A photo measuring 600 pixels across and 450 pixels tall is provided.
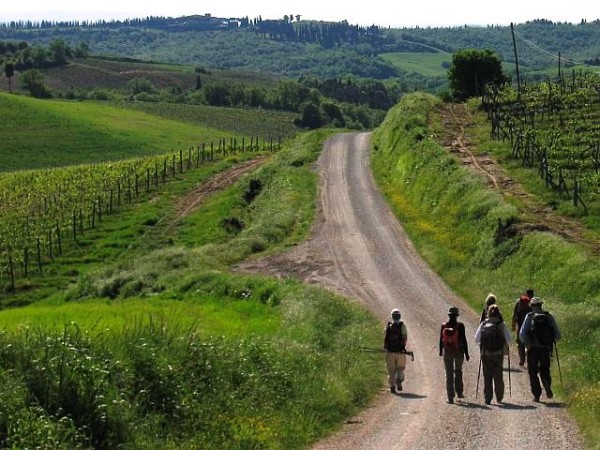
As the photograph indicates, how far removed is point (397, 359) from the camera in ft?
70.5

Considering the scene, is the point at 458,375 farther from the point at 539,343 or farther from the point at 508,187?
the point at 508,187

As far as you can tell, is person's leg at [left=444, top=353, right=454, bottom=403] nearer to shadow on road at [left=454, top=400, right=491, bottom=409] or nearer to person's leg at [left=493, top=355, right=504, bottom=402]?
shadow on road at [left=454, top=400, right=491, bottom=409]

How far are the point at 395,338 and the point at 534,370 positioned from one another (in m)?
3.02

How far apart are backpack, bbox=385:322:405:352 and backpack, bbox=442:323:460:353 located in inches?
41.7

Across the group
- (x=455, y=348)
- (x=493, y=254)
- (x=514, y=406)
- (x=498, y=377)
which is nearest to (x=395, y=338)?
(x=455, y=348)

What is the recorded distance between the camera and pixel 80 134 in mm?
121375

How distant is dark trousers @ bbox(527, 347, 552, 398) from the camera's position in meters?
20.2

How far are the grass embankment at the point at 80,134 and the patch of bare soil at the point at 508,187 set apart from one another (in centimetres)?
5004

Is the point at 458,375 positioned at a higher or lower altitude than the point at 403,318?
higher

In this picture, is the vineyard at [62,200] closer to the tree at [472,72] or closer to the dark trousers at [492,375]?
the tree at [472,72]

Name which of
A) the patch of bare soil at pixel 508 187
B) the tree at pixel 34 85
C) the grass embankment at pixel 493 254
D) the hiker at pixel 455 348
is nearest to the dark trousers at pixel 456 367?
the hiker at pixel 455 348

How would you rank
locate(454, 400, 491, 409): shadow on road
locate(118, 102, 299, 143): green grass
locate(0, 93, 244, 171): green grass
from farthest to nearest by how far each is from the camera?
locate(118, 102, 299, 143): green grass
locate(0, 93, 244, 171): green grass
locate(454, 400, 491, 409): shadow on road

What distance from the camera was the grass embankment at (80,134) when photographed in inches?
4341

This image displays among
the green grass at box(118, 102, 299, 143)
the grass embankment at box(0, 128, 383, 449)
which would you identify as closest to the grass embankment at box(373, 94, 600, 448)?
the grass embankment at box(0, 128, 383, 449)
